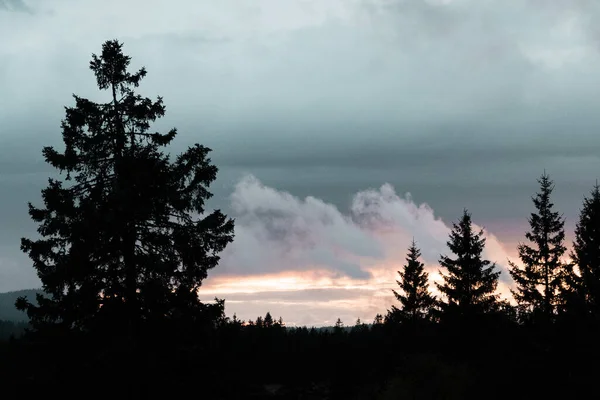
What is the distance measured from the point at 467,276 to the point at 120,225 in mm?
28177

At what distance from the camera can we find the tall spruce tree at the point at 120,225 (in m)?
23.0

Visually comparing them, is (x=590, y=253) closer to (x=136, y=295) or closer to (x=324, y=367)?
(x=324, y=367)

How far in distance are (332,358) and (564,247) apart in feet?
62.8

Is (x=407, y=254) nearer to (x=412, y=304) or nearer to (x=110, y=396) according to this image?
(x=412, y=304)

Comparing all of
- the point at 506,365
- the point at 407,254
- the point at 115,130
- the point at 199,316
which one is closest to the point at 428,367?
the point at 506,365

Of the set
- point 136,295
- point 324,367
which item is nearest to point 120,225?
point 136,295

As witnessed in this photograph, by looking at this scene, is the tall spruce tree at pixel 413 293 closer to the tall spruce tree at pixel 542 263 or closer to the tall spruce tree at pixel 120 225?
the tall spruce tree at pixel 542 263

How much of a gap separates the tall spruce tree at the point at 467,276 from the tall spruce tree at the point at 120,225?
2426 centimetres

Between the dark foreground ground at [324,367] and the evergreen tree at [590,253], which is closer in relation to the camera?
the dark foreground ground at [324,367]

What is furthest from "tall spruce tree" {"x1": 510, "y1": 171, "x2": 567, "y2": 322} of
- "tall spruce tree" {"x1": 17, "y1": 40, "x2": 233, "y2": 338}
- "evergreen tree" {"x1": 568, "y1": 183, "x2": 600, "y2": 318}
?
"tall spruce tree" {"x1": 17, "y1": 40, "x2": 233, "y2": 338}

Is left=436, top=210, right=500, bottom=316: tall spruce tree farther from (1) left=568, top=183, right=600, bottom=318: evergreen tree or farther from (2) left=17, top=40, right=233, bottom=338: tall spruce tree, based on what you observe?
(2) left=17, top=40, right=233, bottom=338: tall spruce tree

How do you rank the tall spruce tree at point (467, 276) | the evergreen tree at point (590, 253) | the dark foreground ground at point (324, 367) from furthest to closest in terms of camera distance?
the tall spruce tree at point (467, 276) → the evergreen tree at point (590, 253) → the dark foreground ground at point (324, 367)

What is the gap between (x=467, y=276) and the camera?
4444cm

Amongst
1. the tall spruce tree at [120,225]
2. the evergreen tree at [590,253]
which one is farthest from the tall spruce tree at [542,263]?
the tall spruce tree at [120,225]
